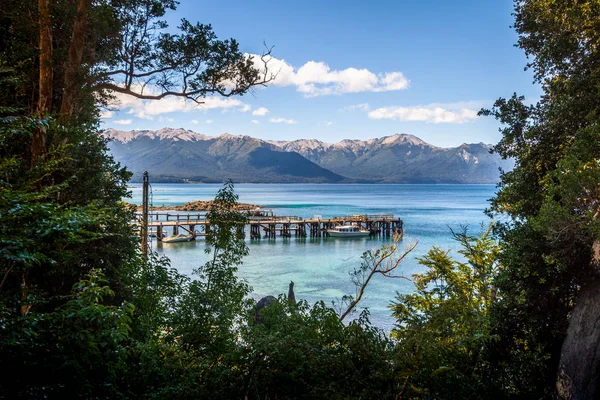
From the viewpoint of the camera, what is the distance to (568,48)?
7.07 meters

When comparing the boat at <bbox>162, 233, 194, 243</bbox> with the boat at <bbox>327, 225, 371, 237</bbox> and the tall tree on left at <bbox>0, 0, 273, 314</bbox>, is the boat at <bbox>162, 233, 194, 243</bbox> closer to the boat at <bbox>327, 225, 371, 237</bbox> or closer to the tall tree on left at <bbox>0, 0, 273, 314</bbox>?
the boat at <bbox>327, 225, 371, 237</bbox>

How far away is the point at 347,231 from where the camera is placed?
140 feet

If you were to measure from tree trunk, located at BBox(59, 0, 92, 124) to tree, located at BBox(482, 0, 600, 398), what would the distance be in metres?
7.84

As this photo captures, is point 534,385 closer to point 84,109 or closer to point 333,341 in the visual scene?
point 333,341

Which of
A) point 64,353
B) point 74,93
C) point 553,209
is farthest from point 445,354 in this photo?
point 74,93

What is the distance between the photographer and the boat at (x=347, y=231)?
4200 cm

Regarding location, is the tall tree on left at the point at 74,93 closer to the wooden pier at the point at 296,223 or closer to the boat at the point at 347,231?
the wooden pier at the point at 296,223

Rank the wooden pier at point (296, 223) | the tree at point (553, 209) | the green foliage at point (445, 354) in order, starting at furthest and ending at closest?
1. the wooden pier at point (296, 223)
2. the tree at point (553, 209)
3. the green foliage at point (445, 354)

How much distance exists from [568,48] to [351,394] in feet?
22.6

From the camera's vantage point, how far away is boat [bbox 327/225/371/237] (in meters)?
42.0

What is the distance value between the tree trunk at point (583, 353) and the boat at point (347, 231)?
35395 mm

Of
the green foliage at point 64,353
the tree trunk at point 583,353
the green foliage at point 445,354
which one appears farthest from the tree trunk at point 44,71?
the tree trunk at point 583,353

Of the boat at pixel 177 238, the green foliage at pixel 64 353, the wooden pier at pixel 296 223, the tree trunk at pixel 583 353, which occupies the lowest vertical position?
the boat at pixel 177 238

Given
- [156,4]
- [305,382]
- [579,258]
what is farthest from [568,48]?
[156,4]
